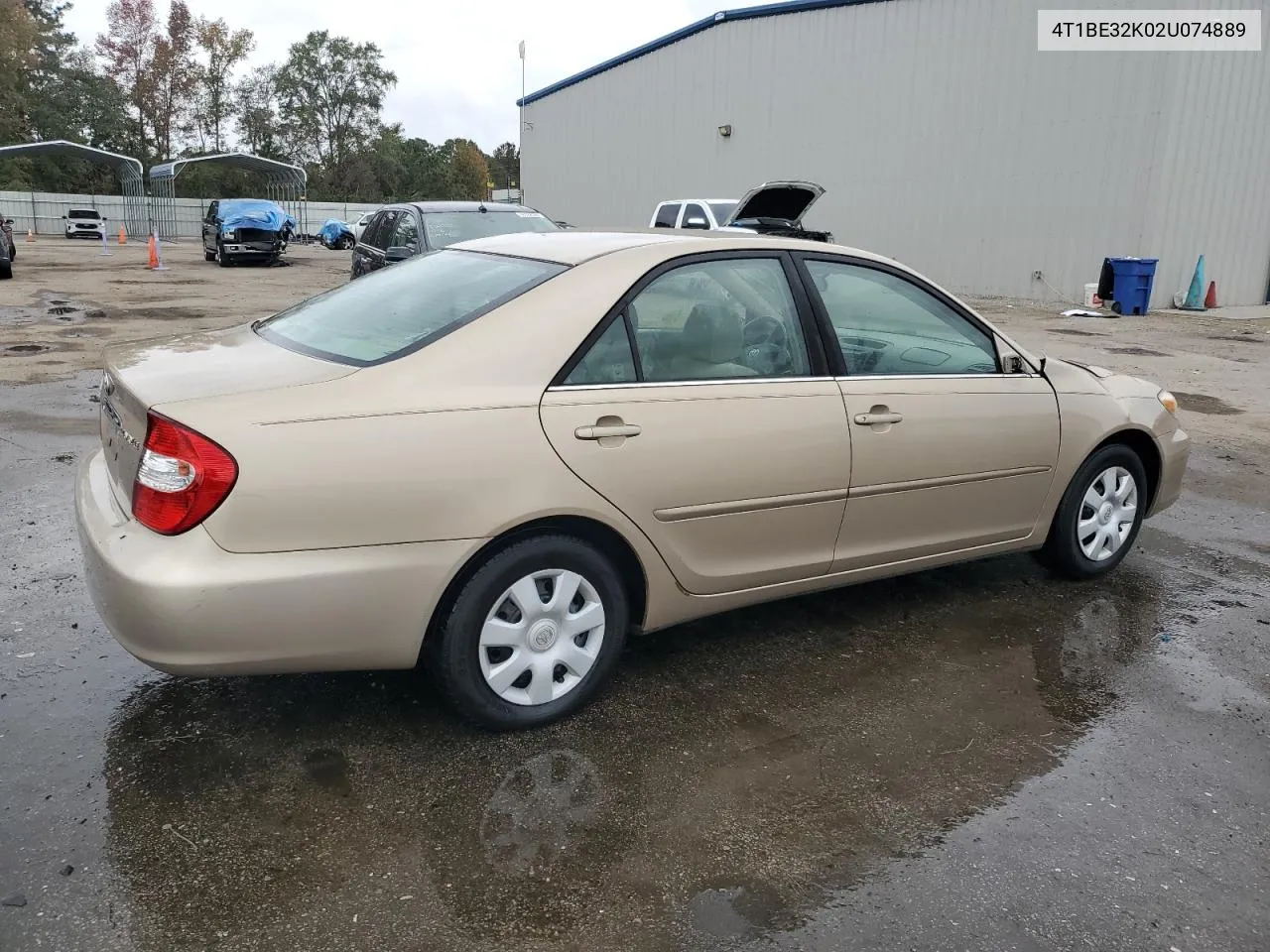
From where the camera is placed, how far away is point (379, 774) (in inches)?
118

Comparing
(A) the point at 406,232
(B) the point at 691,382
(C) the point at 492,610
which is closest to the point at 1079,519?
(B) the point at 691,382

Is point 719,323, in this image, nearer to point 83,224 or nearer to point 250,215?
point 250,215

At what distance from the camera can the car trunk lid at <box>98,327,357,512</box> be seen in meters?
2.91

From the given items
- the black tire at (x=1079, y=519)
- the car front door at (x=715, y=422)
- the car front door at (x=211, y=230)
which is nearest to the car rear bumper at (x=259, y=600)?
the car front door at (x=715, y=422)

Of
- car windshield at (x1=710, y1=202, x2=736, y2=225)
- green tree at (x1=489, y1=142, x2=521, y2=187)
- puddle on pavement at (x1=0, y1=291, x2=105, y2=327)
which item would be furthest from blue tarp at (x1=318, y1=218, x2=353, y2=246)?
green tree at (x1=489, y1=142, x2=521, y2=187)

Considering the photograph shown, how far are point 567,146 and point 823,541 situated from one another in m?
35.7

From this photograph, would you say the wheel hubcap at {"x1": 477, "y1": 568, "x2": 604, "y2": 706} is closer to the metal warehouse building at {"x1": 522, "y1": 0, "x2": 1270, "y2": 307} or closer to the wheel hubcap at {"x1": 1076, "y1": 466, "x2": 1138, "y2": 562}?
the wheel hubcap at {"x1": 1076, "y1": 466, "x2": 1138, "y2": 562}

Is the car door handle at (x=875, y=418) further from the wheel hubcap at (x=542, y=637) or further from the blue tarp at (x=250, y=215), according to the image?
the blue tarp at (x=250, y=215)

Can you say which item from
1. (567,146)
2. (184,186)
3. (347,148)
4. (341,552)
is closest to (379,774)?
(341,552)

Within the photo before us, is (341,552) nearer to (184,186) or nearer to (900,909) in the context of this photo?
(900,909)

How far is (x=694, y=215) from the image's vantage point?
63.5 feet

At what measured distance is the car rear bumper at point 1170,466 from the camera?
4.76m

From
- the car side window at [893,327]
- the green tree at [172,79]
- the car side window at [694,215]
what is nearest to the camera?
the car side window at [893,327]

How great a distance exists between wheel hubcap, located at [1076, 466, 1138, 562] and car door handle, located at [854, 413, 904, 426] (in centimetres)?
130
